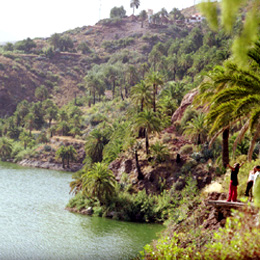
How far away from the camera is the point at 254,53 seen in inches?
574

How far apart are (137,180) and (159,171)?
320cm

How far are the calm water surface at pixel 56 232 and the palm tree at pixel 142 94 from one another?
755 inches

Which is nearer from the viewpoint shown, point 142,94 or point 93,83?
point 142,94

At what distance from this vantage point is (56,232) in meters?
36.6

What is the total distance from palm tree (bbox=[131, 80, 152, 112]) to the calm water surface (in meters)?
19.2

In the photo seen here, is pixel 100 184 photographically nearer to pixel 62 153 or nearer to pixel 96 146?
pixel 96 146

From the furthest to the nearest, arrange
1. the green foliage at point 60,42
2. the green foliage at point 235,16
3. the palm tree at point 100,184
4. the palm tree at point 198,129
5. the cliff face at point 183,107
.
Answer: the green foliage at point 60,42, the cliff face at point 183,107, the palm tree at point 198,129, the palm tree at point 100,184, the green foliage at point 235,16

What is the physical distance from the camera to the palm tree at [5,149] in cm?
10175

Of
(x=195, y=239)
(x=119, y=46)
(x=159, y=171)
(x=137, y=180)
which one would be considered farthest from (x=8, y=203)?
(x=119, y=46)

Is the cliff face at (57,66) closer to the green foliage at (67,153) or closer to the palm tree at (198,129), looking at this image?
the green foliage at (67,153)

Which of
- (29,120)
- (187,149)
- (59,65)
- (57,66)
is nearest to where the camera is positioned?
(187,149)

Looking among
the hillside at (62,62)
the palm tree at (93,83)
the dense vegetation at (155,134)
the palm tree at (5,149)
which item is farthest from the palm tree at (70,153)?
the hillside at (62,62)

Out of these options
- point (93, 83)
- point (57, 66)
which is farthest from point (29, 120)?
point (57, 66)

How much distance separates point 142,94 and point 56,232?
1106 inches
